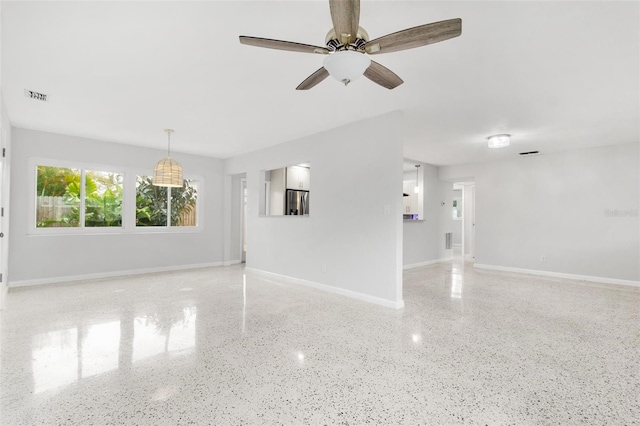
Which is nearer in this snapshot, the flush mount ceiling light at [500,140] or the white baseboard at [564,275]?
the flush mount ceiling light at [500,140]

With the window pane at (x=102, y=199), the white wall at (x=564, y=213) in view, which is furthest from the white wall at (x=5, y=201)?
the white wall at (x=564, y=213)

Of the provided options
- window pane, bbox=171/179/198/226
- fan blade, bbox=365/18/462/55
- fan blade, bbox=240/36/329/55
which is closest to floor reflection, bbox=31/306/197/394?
fan blade, bbox=240/36/329/55

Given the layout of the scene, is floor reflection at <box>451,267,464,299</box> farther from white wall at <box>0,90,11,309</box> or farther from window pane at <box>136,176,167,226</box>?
white wall at <box>0,90,11,309</box>

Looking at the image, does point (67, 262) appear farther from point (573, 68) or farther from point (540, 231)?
point (540, 231)

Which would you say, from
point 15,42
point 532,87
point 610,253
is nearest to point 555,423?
point 532,87

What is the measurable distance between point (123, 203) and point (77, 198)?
0.70m

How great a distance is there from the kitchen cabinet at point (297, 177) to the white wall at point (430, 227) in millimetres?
2546

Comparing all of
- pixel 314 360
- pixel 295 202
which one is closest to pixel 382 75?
pixel 314 360

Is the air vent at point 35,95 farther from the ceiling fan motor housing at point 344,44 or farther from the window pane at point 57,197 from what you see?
the ceiling fan motor housing at point 344,44

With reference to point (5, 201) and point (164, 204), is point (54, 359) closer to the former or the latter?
point (5, 201)

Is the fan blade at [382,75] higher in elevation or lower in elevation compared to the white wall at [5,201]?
higher

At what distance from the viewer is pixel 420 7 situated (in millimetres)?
1975

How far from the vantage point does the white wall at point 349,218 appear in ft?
12.7

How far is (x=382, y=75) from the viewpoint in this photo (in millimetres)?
2271
